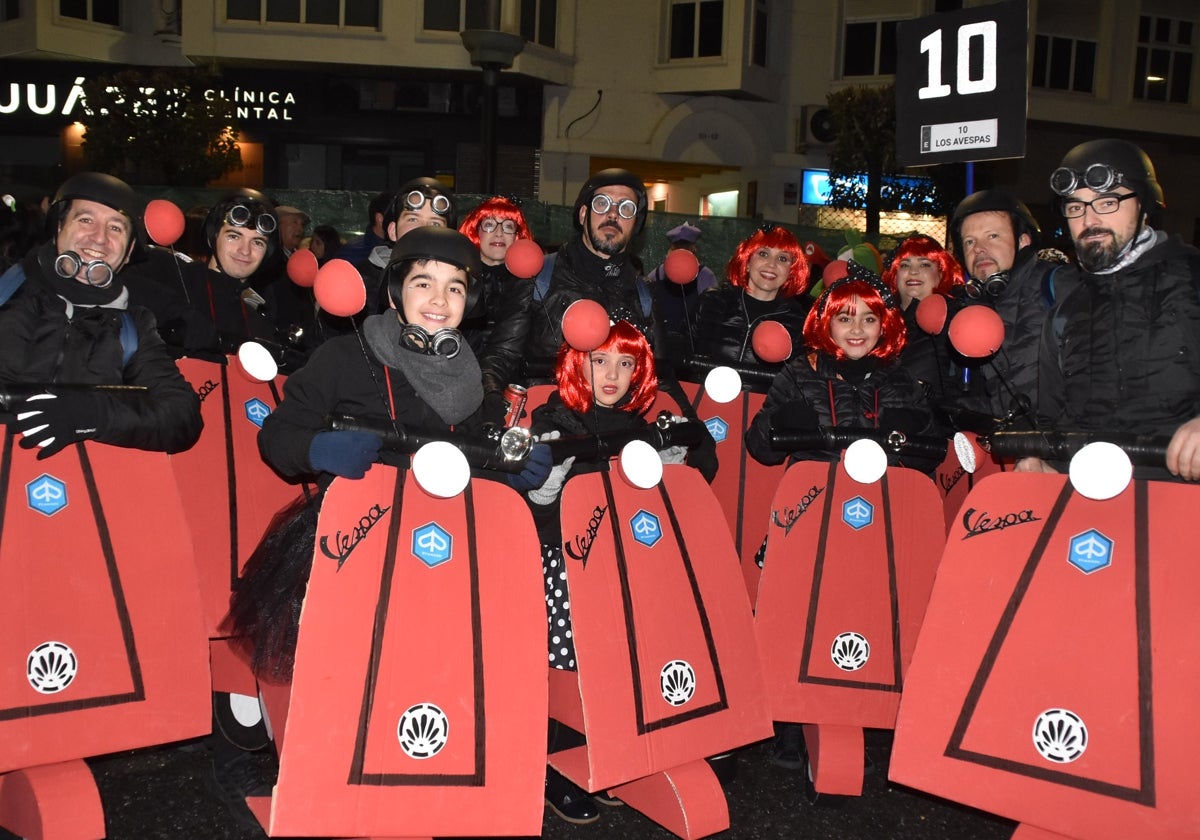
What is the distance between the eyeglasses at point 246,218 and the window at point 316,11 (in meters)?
14.7

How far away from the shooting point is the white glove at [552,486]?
11.0 ft

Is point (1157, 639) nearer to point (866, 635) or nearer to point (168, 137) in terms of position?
point (866, 635)

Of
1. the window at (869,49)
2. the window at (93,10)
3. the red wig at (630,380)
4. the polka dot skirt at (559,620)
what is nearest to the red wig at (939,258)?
the red wig at (630,380)

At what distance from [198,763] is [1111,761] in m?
2.88

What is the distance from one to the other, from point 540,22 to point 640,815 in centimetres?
1665

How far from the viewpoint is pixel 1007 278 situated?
4141 millimetres

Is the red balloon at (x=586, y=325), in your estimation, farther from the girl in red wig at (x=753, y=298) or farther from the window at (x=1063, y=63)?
the window at (x=1063, y=63)

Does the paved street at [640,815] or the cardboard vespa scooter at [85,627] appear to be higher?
the cardboard vespa scooter at [85,627]

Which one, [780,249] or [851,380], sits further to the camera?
[780,249]

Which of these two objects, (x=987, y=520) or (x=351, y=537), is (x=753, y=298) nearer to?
(x=987, y=520)

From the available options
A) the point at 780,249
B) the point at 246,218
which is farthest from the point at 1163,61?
the point at 246,218

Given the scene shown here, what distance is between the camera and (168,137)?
1361 centimetres

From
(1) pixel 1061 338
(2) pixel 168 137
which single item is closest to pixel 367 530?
(1) pixel 1061 338

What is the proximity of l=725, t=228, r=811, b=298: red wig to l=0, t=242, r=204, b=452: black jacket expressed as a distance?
2579 millimetres
